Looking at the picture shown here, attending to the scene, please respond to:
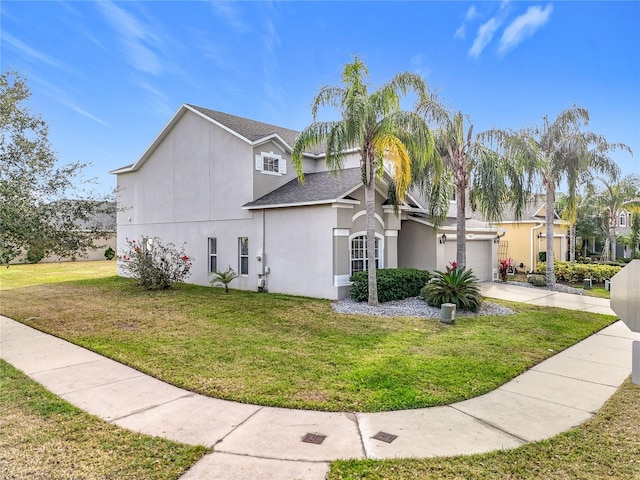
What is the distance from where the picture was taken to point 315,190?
1499cm

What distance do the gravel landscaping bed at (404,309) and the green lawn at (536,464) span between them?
6926mm

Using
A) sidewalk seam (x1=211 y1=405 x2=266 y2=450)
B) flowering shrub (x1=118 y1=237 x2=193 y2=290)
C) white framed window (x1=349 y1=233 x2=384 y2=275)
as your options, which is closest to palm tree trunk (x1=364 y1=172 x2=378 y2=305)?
white framed window (x1=349 y1=233 x2=384 y2=275)

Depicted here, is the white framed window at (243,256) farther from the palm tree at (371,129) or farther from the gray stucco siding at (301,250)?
the palm tree at (371,129)

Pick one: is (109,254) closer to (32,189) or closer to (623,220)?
(32,189)

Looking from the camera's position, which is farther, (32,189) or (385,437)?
(32,189)

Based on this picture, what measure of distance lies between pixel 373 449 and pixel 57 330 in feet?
28.6

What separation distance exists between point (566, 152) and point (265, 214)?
12709 millimetres

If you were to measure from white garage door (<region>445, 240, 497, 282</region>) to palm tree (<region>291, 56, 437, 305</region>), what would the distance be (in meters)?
8.85

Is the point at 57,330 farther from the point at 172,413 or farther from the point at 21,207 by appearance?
the point at 172,413

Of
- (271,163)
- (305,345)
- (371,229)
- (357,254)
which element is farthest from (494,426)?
(271,163)

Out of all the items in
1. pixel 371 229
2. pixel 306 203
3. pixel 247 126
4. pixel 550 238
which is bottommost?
pixel 550 238

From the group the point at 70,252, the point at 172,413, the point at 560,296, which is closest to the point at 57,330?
the point at 70,252

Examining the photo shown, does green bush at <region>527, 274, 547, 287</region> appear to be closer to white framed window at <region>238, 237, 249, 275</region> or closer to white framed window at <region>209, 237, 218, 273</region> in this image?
white framed window at <region>238, 237, 249, 275</region>

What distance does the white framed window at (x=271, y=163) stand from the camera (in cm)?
1628
